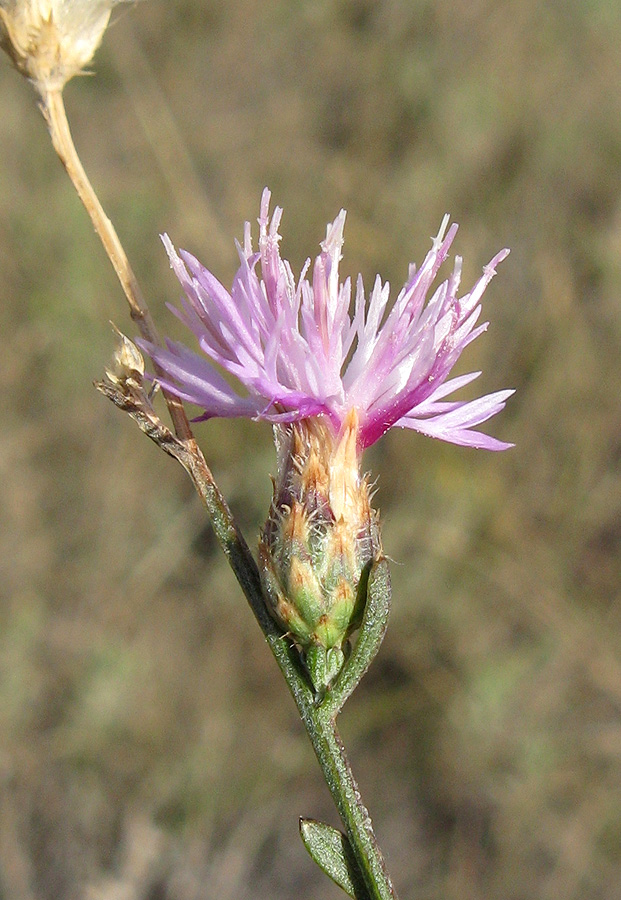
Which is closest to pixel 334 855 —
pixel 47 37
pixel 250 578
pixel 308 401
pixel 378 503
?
pixel 250 578

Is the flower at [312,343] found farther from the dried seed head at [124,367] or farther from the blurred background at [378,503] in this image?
the blurred background at [378,503]

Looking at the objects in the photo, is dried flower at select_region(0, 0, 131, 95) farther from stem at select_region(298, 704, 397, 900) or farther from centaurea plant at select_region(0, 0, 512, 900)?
stem at select_region(298, 704, 397, 900)

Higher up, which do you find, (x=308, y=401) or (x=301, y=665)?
(x=308, y=401)

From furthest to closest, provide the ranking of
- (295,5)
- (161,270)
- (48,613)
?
(295,5) → (161,270) → (48,613)

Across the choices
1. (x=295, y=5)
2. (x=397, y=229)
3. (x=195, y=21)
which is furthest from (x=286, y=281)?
(x=195, y=21)

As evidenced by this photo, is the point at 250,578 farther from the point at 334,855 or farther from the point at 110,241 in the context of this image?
the point at 110,241

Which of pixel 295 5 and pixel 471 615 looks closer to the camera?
pixel 471 615

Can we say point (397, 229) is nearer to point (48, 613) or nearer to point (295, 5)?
point (295, 5)
